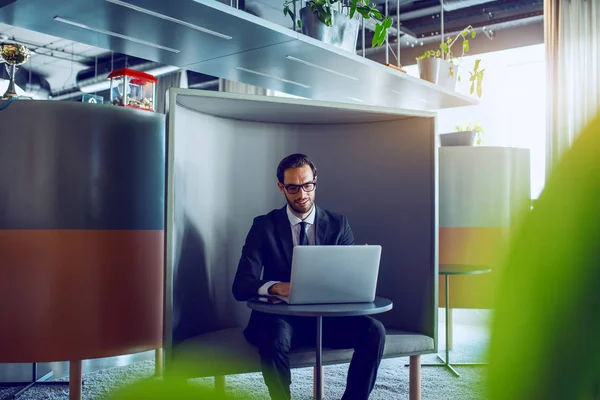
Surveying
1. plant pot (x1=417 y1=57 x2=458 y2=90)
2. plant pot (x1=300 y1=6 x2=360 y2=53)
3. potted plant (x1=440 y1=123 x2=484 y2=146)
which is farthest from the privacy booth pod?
plant pot (x1=417 y1=57 x2=458 y2=90)

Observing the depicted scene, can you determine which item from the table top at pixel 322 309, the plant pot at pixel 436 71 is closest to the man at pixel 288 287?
the table top at pixel 322 309

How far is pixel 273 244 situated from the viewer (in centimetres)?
245

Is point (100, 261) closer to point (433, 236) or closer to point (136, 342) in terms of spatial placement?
point (136, 342)

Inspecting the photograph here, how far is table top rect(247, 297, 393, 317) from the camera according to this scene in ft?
6.25

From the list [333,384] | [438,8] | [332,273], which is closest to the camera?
[332,273]

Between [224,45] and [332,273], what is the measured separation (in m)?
1.73

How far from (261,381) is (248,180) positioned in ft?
Answer: 3.82

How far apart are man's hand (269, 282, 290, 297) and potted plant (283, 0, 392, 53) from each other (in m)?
1.77

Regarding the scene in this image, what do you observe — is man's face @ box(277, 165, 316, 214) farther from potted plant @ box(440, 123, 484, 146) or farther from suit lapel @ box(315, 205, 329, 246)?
potted plant @ box(440, 123, 484, 146)

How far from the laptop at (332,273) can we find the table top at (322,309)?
4cm

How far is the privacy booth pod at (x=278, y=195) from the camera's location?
2412 mm

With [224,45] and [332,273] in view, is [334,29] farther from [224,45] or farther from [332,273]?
[332,273]

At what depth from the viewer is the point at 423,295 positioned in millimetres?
2609

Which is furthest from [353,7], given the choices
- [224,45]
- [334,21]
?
[224,45]
